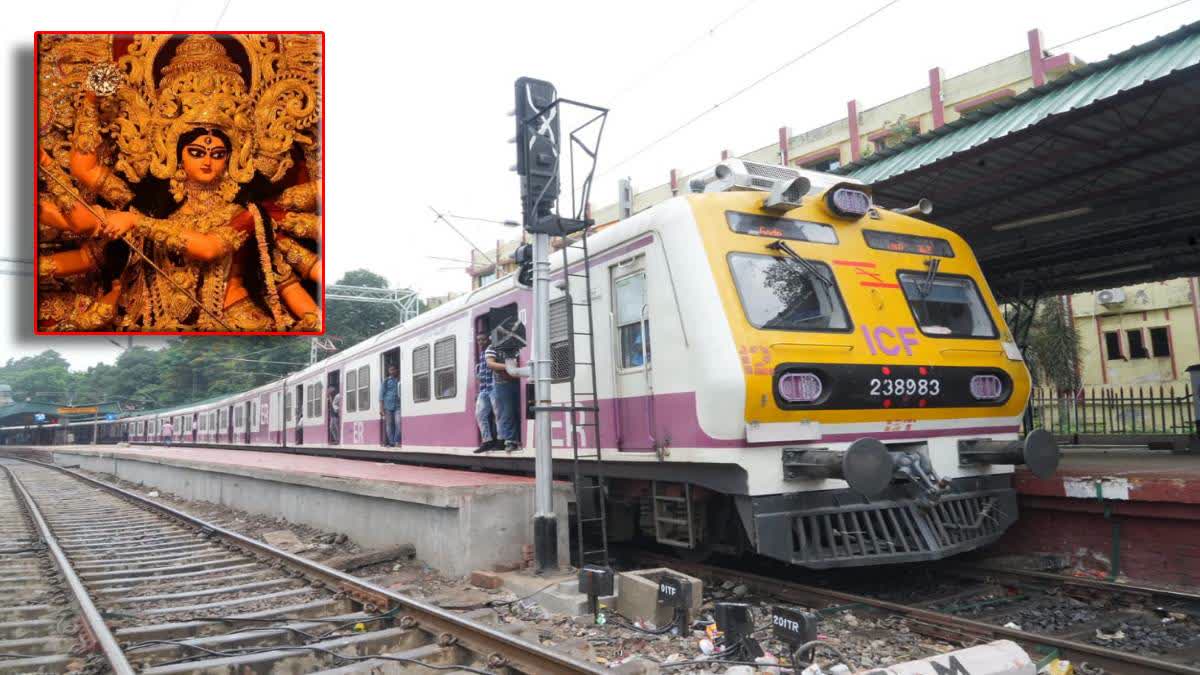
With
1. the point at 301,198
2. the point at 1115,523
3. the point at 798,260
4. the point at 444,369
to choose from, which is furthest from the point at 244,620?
the point at 1115,523

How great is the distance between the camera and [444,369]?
33.0 feet

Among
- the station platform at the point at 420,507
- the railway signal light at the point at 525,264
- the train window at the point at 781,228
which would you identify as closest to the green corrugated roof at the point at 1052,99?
the train window at the point at 781,228

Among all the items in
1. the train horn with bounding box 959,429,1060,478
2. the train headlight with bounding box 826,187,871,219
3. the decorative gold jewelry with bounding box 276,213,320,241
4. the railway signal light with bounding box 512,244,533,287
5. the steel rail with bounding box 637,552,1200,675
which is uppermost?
the decorative gold jewelry with bounding box 276,213,320,241

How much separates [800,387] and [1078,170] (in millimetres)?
4790

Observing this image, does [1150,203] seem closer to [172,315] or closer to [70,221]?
[172,315]

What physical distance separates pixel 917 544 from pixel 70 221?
28.2 feet

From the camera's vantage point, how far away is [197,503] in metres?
15.5

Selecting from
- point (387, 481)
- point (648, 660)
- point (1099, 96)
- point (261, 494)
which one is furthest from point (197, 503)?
point (1099, 96)

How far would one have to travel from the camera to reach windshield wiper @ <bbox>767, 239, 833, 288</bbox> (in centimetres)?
A: 618

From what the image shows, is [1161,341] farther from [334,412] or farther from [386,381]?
[334,412]

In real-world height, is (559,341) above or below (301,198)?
below

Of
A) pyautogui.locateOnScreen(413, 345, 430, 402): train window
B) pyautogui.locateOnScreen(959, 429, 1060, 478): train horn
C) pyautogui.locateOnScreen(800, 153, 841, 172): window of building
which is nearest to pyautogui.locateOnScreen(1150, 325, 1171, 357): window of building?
pyautogui.locateOnScreen(800, 153, 841, 172): window of building

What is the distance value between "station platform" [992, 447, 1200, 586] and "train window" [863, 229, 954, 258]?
2022 millimetres

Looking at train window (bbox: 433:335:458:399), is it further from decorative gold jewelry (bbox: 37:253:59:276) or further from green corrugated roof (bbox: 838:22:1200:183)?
green corrugated roof (bbox: 838:22:1200:183)
